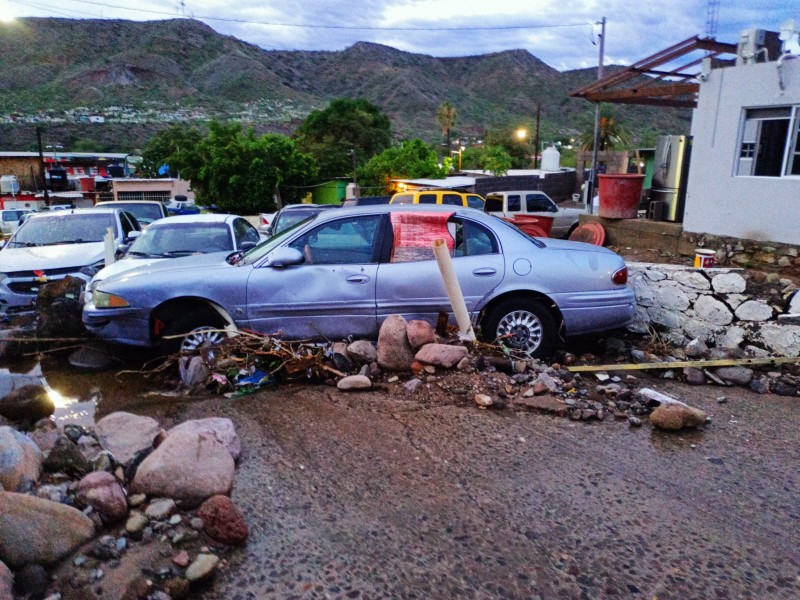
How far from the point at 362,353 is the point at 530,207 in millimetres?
12429

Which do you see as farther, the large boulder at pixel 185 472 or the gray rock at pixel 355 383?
the gray rock at pixel 355 383

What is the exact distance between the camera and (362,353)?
5.55 metres

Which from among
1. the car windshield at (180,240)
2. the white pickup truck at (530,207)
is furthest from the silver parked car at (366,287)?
the white pickup truck at (530,207)

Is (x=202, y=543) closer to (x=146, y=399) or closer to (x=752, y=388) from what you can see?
(x=146, y=399)

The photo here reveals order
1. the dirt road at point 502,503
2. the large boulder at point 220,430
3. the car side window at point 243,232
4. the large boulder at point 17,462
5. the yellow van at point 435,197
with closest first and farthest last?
the dirt road at point 502,503
the large boulder at point 17,462
the large boulder at point 220,430
the car side window at point 243,232
the yellow van at point 435,197

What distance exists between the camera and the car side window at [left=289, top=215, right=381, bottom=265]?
592 centimetres

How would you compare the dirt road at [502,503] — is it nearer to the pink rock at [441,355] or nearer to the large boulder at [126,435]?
the pink rock at [441,355]

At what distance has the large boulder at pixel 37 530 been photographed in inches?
108

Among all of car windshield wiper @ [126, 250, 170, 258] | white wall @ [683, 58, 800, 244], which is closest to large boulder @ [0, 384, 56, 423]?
car windshield wiper @ [126, 250, 170, 258]

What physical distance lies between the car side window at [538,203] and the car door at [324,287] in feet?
38.3

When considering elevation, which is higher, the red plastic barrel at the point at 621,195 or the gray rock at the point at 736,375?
the red plastic barrel at the point at 621,195

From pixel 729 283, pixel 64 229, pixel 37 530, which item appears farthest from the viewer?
pixel 64 229

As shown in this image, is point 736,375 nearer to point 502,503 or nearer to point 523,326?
point 523,326

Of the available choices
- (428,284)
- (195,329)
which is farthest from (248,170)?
(428,284)
